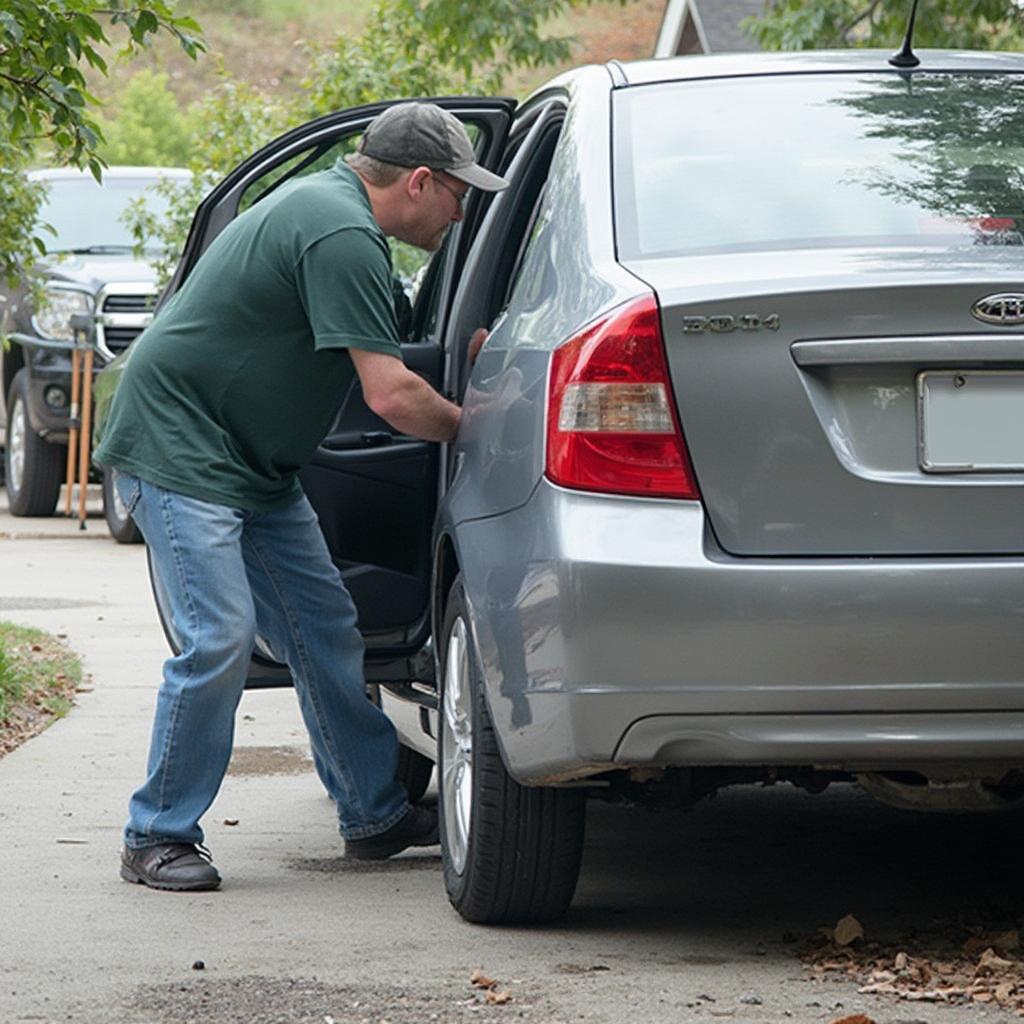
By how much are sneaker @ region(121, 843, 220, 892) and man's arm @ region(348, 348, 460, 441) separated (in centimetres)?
111

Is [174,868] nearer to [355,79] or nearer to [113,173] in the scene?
[355,79]

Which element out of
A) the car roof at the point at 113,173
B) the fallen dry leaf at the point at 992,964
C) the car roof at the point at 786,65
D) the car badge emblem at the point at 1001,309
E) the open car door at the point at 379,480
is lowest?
the car roof at the point at 113,173

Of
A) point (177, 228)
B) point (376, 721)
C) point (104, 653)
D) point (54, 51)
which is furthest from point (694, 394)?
point (177, 228)

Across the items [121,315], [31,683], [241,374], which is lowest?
[31,683]

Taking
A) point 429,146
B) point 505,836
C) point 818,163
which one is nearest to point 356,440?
point 429,146

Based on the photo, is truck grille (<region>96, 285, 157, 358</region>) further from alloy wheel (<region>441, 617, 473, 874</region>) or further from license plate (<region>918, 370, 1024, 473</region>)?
license plate (<region>918, 370, 1024, 473</region>)

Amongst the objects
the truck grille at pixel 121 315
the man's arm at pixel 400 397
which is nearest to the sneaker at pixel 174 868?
the man's arm at pixel 400 397

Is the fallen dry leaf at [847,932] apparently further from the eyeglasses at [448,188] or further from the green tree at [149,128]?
the green tree at [149,128]

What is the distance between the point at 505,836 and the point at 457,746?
46cm

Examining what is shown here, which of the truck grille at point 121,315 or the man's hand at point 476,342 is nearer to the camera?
the man's hand at point 476,342

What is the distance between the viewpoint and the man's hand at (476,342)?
17.4 feet

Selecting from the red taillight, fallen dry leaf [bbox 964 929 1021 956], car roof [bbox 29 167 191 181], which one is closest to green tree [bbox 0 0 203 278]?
the red taillight

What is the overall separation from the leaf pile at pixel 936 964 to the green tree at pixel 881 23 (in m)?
8.43

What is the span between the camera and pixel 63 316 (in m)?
15.7
